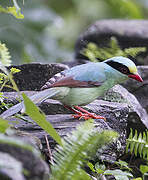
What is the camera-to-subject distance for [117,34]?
682 centimetres

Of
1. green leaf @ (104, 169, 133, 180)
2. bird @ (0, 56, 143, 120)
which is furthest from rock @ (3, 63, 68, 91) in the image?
green leaf @ (104, 169, 133, 180)

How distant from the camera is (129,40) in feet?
22.1

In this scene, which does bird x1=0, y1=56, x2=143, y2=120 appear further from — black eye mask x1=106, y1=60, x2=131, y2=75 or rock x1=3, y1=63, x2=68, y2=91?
rock x1=3, y1=63, x2=68, y2=91

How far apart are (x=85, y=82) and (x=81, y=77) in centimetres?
6

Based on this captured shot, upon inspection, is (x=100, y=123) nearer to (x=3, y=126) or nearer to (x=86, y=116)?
(x=86, y=116)

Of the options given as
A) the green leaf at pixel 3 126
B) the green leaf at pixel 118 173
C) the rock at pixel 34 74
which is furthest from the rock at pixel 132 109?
the green leaf at pixel 3 126

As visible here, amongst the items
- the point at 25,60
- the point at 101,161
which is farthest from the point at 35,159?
the point at 25,60

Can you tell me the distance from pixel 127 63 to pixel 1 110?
121cm

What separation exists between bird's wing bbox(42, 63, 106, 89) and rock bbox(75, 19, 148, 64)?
10.3 feet

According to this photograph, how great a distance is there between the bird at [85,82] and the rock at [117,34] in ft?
10.1

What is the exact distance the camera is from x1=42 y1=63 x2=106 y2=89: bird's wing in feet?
Answer: 11.1

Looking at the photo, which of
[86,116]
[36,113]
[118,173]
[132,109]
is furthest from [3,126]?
[132,109]

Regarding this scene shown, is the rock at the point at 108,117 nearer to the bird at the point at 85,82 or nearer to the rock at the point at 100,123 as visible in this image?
the rock at the point at 100,123

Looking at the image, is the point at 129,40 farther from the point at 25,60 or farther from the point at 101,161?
the point at 101,161
